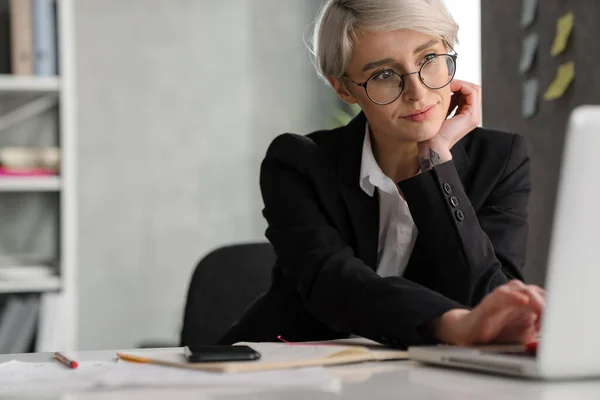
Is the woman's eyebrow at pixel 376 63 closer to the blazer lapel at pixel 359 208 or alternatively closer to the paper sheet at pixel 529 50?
the blazer lapel at pixel 359 208

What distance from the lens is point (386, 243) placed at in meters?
1.45

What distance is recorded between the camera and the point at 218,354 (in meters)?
0.93

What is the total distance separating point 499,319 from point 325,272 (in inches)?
13.8

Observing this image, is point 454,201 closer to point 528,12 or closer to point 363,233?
point 363,233

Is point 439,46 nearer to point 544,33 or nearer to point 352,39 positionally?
point 352,39

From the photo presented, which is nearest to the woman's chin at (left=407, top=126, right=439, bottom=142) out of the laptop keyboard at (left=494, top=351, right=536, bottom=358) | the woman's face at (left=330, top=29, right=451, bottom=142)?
the woman's face at (left=330, top=29, right=451, bottom=142)

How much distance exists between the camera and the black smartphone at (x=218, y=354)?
3.01 ft

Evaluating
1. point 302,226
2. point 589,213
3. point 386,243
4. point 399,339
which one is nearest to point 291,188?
point 302,226

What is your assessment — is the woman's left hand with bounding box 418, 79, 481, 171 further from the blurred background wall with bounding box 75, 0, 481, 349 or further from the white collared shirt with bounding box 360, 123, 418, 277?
the blurred background wall with bounding box 75, 0, 481, 349

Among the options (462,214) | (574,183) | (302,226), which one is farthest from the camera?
(302,226)

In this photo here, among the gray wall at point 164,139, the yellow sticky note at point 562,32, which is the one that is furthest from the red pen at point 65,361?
the gray wall at point 164,139

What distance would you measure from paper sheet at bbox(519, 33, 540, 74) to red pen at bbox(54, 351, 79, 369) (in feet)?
5.12

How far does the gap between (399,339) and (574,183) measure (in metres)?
0.40

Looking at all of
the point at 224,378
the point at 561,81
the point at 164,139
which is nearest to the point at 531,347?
the point at 224,378
